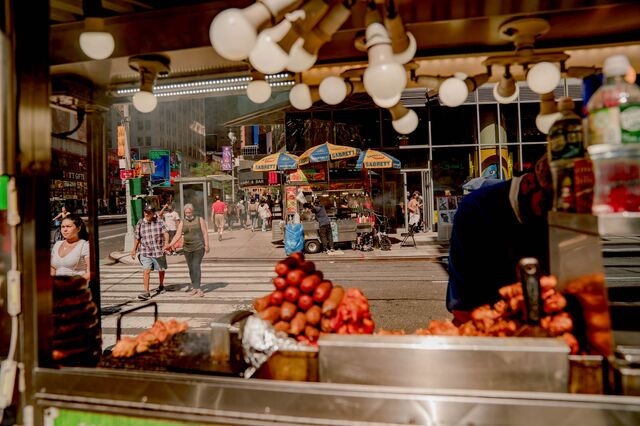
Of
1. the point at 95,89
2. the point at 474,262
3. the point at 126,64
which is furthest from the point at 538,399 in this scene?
the point at 95,89

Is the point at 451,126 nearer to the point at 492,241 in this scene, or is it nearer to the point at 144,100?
the point at 492,241

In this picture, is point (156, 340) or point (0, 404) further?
point (156, 340)

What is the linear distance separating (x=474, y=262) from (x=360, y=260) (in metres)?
10.2

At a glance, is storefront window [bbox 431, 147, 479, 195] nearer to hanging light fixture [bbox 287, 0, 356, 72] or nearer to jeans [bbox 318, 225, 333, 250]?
jeans [bbox 318, 225, 333, 250]

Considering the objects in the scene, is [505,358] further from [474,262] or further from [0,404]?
[0,404]

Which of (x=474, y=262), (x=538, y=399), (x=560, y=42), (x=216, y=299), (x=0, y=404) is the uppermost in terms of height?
(x=560, y=42)

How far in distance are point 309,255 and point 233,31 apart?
13371 mm

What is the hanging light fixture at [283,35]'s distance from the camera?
61.1 inches

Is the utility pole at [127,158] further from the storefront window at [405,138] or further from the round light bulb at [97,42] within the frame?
the round light bulb at [97,42]

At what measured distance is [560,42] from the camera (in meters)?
2.61

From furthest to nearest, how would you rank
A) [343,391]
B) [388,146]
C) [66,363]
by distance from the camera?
[388,146]
[66,363]
[343,391]

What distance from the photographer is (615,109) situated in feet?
4.99

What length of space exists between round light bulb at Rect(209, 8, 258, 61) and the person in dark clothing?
12.5 meters

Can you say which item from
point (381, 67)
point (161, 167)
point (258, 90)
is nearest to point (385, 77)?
point (381, 67)
